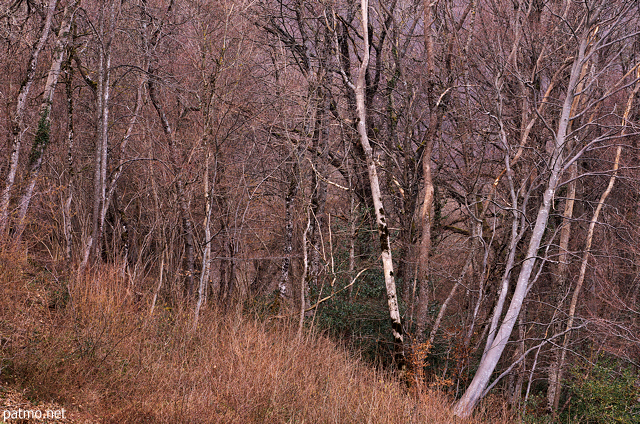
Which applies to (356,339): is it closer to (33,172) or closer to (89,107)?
(33,172)

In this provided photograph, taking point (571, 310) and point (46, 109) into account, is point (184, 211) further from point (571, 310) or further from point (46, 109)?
point (571, 310)

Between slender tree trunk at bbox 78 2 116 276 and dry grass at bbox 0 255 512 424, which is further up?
slender tree trunk at bbox 78 2 116 276

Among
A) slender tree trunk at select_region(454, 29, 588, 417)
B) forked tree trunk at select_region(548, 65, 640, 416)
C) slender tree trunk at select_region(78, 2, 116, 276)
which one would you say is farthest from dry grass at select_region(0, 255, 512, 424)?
forked tree trunk at select_region(548, 65, 640, 416)

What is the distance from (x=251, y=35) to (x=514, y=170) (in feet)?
24.0

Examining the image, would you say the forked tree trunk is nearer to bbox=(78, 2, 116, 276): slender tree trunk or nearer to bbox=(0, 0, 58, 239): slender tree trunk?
bbox=(78, 2, 116, 276): slender tree trunk

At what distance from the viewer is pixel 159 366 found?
20.1 feet

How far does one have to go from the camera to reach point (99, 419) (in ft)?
15.5

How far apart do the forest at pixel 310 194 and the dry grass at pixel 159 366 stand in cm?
6

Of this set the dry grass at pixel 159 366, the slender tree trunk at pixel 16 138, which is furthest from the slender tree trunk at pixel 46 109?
the dry grass at pixel 159 366

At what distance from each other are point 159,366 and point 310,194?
4776 millimetres

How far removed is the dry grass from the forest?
Result: 2.3 inches

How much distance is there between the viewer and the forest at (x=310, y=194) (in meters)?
8.01

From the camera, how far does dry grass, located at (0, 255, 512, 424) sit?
A: 5141 millimetres

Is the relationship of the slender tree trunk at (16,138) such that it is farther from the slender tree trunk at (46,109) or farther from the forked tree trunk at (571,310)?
the forked tree trunk at (571,310)
